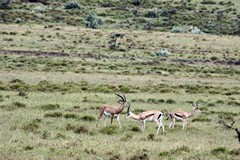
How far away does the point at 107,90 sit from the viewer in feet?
117

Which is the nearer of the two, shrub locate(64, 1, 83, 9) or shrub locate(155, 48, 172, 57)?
shrub locate(155, 48, 172, 57)

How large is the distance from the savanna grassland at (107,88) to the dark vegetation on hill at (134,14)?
1.13 m

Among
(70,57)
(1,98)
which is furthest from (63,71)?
(1,98)

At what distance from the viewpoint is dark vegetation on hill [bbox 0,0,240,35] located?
103625 mm

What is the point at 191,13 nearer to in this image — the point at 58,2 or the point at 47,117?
the point at 58,2

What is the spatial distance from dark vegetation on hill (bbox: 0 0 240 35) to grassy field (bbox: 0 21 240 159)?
15.5m

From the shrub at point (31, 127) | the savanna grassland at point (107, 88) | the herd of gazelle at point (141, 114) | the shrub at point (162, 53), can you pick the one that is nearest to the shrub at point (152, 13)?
the savanna grassland at point (107, 88)

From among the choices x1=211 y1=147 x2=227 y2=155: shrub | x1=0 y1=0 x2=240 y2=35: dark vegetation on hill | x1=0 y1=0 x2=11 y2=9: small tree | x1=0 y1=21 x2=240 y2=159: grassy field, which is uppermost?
x1=211 y1=147 x2=227 y2=155: shrub

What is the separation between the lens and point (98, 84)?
136 feet

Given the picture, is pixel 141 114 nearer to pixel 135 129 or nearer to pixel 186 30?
pixel 135 129

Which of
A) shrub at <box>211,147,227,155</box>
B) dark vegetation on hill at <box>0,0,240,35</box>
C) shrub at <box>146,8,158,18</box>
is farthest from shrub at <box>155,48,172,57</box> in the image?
shrub at <box>211,147,227,155</box>

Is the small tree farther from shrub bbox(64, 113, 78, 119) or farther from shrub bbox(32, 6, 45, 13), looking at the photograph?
shrub bbox(64, 113, 78, 119)

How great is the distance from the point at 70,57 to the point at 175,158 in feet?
160

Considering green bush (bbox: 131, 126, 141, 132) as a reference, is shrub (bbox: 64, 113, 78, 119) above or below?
below
